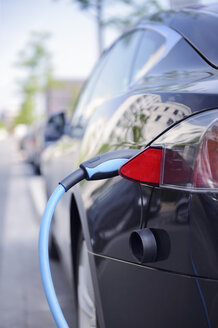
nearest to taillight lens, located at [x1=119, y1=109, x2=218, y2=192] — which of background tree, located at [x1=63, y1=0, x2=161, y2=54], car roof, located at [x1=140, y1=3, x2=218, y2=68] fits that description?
car roof, located at [x1=140, y1=3, x2=218, y2=68]

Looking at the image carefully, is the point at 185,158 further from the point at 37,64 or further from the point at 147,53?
the point at 37,64

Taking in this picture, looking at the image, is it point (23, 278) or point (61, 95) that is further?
point (61, 95)

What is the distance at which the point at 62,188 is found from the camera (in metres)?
1.49

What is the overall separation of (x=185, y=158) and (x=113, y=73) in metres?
1.60

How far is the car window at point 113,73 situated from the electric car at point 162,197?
Result: 40 cm

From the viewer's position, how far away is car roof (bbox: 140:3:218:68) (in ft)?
5.42

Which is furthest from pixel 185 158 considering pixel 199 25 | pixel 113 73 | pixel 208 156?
pixel 113 73

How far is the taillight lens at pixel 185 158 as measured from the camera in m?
1.17

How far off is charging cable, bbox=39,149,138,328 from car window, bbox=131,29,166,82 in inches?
26.9

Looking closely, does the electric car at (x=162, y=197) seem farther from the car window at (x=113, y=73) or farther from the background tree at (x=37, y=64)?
the background tree at (x=37, y=64)

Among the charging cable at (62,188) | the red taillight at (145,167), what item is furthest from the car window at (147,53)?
the red taillight at (145,167)

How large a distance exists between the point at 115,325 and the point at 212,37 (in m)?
1.06

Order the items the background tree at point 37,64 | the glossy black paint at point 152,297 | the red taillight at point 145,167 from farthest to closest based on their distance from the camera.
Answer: the background tree at point 37,64 < the red taillight at point 145,167 < the glossy black paint at point 152,297

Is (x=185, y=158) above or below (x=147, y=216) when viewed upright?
above
